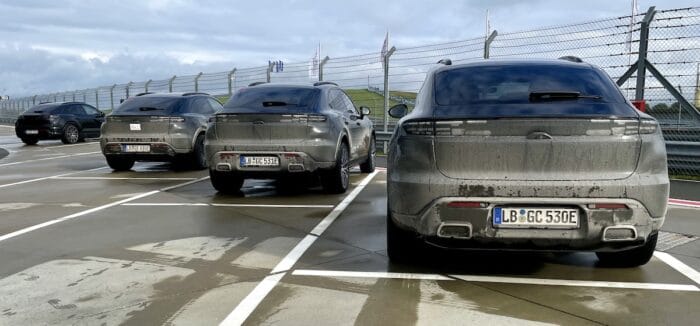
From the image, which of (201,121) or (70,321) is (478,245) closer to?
(70,321)

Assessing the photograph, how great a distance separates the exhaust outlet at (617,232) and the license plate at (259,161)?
15.5ft

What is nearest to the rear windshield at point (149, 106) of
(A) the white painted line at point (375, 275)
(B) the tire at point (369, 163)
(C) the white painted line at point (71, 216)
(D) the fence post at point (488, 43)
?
(C) the white painted line at point (71, 216)

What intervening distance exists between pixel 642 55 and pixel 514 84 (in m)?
7.27

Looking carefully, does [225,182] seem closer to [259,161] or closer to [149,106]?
[259,161]

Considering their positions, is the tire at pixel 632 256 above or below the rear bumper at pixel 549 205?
below

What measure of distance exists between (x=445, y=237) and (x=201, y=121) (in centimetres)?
875

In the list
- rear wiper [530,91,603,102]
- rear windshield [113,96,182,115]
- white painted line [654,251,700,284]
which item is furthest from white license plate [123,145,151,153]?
white painted line [654,251,700,284]

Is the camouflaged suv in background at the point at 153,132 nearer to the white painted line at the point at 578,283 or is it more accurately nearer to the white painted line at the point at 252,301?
the white painted line at the point at 252,301

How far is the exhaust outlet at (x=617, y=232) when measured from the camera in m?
3.64

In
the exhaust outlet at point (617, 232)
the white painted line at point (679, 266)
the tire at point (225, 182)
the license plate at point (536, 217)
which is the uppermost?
the license plate at point (536, 217)

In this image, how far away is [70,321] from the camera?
3.40 m

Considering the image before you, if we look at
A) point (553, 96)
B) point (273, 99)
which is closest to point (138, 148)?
point (273, 99)

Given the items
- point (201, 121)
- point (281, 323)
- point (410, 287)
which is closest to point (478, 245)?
point (410, 287)

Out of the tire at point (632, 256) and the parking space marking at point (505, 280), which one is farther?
the tire at point (632, 256)
